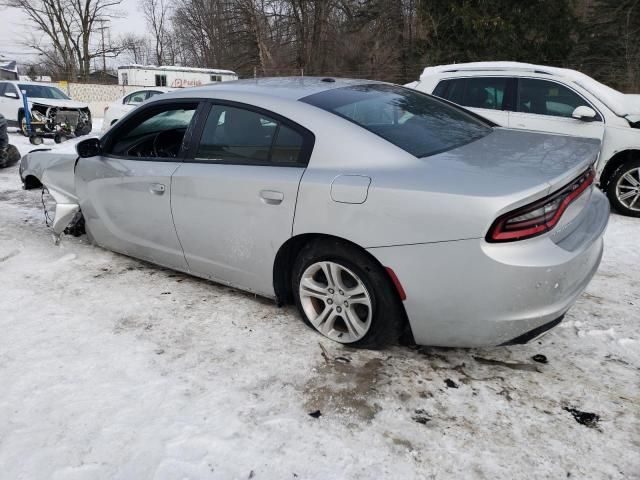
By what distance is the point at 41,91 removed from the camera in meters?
15.0

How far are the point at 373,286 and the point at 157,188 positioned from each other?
181cm

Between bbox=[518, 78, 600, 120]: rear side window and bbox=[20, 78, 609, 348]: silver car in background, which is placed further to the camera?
bbox=[518, 78, 600, 120]: rear side window

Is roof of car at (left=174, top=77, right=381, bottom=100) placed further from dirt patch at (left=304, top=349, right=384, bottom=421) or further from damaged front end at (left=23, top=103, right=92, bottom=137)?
damaged front end at (left=23, top=103, right=92, bottom=137)

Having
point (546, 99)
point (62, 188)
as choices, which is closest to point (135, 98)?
point (62, 188)

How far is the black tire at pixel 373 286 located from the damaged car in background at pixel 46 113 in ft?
40.8

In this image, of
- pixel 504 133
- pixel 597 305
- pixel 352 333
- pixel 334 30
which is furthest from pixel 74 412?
pixel 334 30

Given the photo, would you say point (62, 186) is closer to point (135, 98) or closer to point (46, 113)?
point (46, 113)

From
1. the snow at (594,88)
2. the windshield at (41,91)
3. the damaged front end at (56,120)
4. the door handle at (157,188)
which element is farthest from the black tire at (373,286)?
the windshield at (41,91)

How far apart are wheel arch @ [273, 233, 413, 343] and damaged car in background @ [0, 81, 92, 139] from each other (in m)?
12.0

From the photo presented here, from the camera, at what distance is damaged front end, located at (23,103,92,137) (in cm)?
1337

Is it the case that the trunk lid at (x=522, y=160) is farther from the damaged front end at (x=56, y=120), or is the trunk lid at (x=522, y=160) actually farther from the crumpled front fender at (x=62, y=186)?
the damaged front end at (x=56, y=120)

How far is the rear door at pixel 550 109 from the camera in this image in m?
5.79

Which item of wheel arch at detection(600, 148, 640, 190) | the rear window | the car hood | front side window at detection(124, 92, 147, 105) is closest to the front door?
the rear window

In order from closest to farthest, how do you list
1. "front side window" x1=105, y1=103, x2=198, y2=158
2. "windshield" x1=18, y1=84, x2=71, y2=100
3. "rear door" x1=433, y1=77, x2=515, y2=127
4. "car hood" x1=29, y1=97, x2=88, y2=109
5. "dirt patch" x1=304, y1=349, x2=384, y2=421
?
"dirt patch" x1=304, y1=349, x2=384, y2=421
"front side window" x1=105, y1=103, x2=198, y2=158
"rear door" x1=433, y1=77, x2=515, y2=127
"car hood" x1=29, y1=97, x2=88, y2=109
"windshield" x1=18, y1=84, x2=71, y2=100
